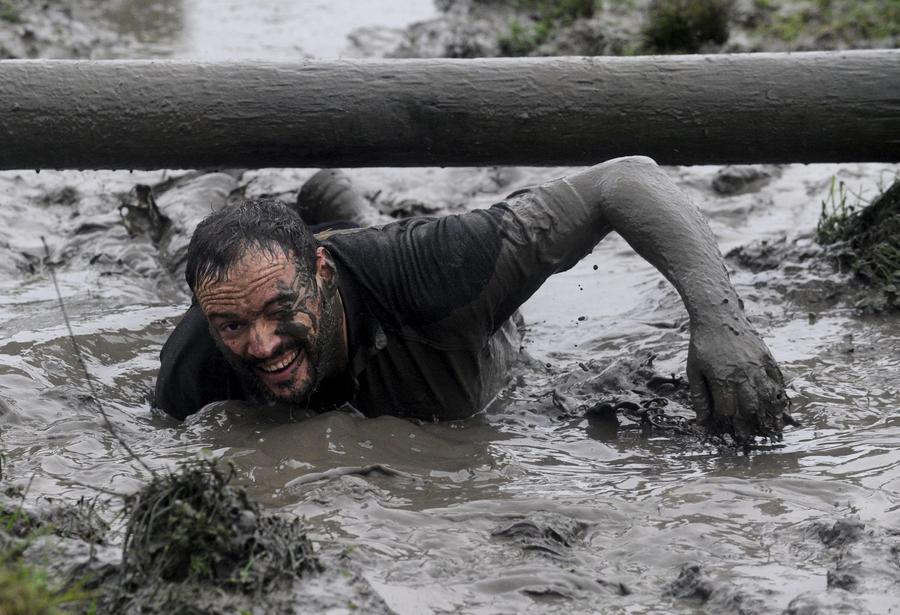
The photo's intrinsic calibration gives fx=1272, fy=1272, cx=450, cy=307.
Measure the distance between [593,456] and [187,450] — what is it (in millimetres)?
1394

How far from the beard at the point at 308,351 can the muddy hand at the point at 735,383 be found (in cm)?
125

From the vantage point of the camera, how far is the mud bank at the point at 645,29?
9.62m

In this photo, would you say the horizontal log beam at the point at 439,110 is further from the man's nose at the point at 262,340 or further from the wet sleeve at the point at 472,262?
the man's nose at the point at 262,340

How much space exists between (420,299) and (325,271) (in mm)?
355

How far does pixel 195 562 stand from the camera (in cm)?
291

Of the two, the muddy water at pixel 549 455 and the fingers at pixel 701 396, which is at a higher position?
the fingers at pixel 701 396

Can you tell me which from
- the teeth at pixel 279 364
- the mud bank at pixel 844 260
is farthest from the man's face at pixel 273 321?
the mud bank at pixel 844 260

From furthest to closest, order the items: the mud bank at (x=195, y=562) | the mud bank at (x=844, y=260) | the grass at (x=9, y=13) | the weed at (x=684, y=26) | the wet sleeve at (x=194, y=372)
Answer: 1. the grass at (x=9, y=13)
2. the weed at (x=684, y=26)
3. the mud bank at (x=844, y=260)
4. the wet sleeve at (x=194, y=372)
5. the mud bank at (x=195, y=562)

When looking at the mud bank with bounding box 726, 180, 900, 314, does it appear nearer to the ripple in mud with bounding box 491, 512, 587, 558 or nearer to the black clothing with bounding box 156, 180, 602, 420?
the black clothing with bounding box 156, 180, 602, 420

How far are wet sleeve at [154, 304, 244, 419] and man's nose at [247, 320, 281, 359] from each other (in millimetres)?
496

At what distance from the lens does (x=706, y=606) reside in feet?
10.2

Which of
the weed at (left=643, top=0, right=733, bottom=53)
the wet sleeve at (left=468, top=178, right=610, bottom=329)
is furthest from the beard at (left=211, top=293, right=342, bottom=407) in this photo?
the weed at (left=643, top=0, right=733, bottom=53)

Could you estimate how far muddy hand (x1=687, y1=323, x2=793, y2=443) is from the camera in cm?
406

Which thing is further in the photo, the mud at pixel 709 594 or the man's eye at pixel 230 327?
the man's eye at pixel 230 327
